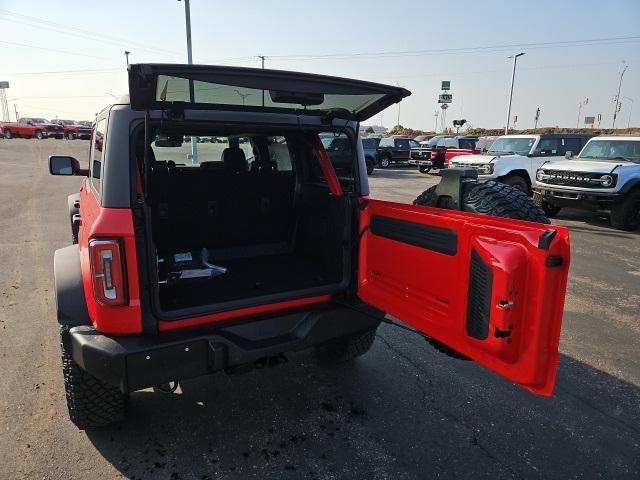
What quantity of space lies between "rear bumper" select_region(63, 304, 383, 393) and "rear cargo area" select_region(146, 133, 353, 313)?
11.5 inches

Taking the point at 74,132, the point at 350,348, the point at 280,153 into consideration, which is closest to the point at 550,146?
the point at 280,153

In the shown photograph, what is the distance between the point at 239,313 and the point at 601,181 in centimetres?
911

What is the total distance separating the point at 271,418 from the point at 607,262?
238 inches

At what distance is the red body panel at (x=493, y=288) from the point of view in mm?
1771

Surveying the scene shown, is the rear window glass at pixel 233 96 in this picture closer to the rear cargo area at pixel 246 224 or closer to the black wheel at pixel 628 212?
the rear cargo area at pixel 246 224

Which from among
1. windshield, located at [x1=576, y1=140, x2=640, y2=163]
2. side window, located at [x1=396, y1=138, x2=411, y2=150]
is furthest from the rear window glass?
side window, located at [x1=396, y1=138, x2=411, y2=150]

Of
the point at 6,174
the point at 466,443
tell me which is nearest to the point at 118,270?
the point at 466,443

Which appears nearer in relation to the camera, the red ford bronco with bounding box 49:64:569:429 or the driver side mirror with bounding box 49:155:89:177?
the red ford bronco with bounding box 49:64:569:429

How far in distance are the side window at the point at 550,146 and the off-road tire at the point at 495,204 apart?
10775mm

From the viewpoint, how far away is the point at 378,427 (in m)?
2.75

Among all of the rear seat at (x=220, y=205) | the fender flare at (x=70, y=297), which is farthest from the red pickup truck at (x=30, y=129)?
the fender flare at (x=70, y=297)

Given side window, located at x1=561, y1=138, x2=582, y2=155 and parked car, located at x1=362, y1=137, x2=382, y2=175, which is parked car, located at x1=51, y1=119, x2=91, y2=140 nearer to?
parked car, located at x1=362, y1=137, x2=382, y2=175

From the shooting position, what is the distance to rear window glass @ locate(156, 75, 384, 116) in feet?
7.20

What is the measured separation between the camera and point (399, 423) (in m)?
2.78
